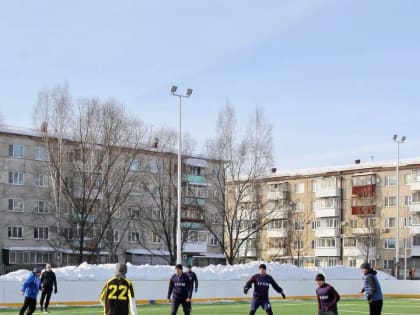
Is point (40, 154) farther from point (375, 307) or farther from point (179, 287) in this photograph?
point (375, 307)

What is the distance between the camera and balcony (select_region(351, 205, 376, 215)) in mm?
86125

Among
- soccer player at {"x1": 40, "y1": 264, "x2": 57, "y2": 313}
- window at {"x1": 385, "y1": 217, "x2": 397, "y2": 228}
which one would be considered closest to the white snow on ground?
soccer player at {"x1": 40, "y1": 264, "x2": 57, "y2": 313}

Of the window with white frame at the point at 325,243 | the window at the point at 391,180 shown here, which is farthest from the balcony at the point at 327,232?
the window at the point at 391,180

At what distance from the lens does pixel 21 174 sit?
70375 mm

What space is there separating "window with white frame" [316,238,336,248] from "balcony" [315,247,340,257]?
428 millimetres

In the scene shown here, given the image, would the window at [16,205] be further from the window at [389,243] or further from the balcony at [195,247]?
the window at [389,243]

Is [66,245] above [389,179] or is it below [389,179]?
below

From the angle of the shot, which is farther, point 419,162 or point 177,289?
point 419,162

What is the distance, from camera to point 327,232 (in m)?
89.4

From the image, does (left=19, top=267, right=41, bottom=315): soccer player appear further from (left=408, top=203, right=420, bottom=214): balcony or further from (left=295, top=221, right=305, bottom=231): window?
(left=295, top=221, right=305, bottom=231): window

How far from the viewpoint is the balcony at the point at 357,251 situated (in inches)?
3313

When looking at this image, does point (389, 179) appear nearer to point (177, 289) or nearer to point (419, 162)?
point (419, 162)

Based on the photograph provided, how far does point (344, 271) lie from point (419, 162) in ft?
124

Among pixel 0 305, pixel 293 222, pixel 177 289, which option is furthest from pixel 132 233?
pixel 177 289
